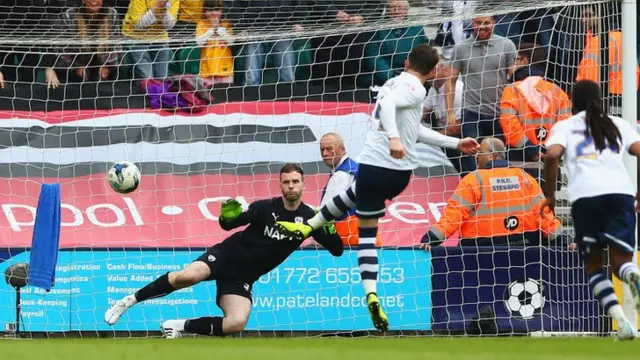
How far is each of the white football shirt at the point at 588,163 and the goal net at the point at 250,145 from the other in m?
3.03

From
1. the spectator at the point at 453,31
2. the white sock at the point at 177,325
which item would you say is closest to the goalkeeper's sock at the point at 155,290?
the white sock at the point at 177,325

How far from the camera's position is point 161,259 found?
13.2 metres

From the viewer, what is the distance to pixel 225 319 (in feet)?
37.6

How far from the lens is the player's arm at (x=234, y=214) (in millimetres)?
11453

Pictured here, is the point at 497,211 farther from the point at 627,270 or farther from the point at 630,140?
the point at 627,270

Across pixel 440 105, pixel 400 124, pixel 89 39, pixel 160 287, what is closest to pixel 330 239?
pixel 160 287

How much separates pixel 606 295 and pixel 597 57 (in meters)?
3.75

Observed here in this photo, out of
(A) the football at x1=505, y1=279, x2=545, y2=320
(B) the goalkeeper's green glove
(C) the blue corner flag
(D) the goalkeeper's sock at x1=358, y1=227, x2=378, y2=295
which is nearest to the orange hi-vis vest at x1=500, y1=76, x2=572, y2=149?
(A) the football at x1=505, y1=279, x2=545, y2=320

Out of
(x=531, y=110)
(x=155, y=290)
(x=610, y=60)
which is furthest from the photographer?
(x=531, y=110)

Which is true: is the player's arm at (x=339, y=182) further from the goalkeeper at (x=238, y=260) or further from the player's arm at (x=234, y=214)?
the player's arm at (x=234, y=214)

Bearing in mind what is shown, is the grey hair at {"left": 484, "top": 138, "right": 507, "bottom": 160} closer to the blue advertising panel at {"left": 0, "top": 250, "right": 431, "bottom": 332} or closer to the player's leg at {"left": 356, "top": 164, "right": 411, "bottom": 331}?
the blue advertising panel at {"left": 0, "top": 250, "right": 431, "bottom": 332}

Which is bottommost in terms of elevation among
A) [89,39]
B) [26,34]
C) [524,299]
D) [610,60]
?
[524,299]

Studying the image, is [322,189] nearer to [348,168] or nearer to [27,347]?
[348,168]

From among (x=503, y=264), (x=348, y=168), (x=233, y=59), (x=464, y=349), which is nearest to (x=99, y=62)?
(x=233, y=59)
